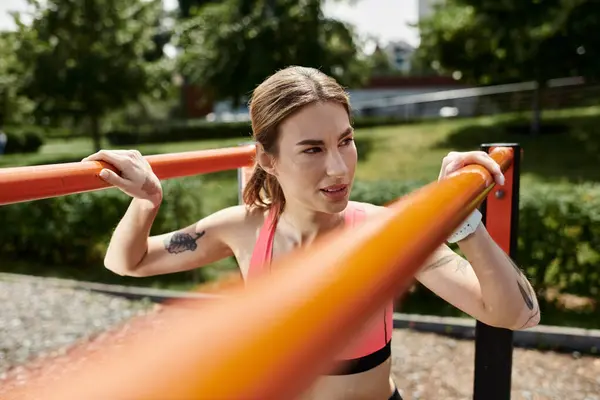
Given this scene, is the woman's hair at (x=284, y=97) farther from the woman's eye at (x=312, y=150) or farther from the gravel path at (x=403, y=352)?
the gravel path at (x=403, y=352)

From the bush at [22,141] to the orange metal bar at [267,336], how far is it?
28779 mm

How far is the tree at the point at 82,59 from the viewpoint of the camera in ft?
49.0

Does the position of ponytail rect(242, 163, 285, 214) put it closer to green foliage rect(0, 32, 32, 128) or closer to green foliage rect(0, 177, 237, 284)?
green foliage rect(0, 177, 237, 284)

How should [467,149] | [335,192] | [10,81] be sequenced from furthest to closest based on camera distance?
1. [10,81]
2. [467,149]
3. [335,192]

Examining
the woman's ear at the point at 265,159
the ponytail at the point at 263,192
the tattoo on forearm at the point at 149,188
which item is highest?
the woman's ear at the point at 265,159

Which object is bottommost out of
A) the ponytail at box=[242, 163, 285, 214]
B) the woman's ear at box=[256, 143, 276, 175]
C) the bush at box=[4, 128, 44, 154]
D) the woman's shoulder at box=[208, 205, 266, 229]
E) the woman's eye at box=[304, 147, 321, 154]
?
the bush at box=[4, 128, 44, 154]

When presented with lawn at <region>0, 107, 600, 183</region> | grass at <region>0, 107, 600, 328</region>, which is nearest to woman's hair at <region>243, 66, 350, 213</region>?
grass at <region>0, 107, 600, 328</region>

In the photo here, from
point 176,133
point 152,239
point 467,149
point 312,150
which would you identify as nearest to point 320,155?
point 312,150

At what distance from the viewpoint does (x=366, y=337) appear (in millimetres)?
1385

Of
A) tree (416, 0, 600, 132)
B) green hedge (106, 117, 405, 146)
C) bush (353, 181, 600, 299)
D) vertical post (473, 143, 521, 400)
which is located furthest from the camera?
green hedge (106, 117, 405, 146)

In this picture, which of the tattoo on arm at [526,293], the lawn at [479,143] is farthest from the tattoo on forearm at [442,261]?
the lawn at [479,143]

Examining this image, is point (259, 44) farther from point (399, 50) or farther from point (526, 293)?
point (399, 50)

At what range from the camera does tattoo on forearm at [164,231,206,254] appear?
5.73 feet

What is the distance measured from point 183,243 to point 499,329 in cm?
100
